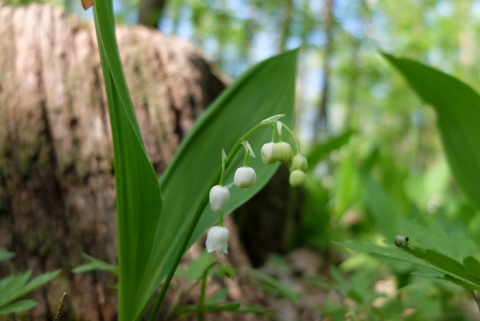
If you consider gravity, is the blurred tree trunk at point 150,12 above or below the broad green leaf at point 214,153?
above

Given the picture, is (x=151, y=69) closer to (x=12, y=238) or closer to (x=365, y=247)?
(x=12, y=238)

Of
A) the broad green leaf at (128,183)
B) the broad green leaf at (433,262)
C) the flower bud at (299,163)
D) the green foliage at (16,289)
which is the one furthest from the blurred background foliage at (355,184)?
the green foliage at (16,289)

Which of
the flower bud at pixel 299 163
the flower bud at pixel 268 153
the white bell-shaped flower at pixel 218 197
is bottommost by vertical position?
the white bell-shaped flower at pixel 218 197

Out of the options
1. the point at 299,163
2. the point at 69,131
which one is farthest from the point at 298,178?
the point at 69,131

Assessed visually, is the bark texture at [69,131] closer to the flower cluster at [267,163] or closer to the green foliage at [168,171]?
the green foliage at [168,171]

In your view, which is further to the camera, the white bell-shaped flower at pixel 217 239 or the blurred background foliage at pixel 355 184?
the blurred background foliage at pixel 355 184

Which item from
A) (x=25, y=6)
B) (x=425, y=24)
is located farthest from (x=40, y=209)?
(x=425, y=24)

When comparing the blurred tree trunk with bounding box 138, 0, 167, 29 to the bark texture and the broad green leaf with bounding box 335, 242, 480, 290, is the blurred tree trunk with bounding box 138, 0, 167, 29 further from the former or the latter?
the broad green leaf with bounding box 335, 242, 480, 290
